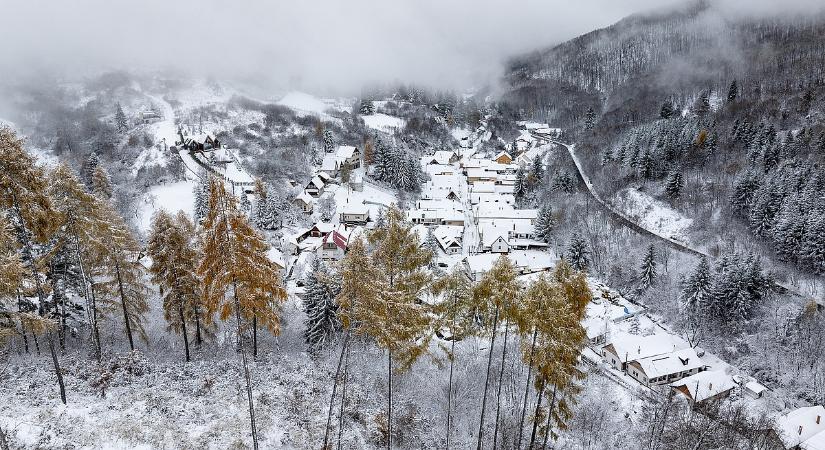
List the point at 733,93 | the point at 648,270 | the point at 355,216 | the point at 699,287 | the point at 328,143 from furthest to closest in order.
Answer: the point at 733,93, the point at 328,143, the point at 355,216, the point at 648,270, the point at 699,287

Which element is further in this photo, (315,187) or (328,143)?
(328,143)

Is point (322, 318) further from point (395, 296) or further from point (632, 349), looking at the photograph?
point (632, 349)

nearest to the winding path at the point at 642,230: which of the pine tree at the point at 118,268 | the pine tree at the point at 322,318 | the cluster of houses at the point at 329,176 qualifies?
the cluster of houses at the point at 329,176

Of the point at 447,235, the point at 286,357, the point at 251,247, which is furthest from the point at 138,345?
the point at 447,235

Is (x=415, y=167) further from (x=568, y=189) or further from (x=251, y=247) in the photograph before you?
(x=251, y=247)

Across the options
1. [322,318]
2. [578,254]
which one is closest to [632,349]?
[578,254]

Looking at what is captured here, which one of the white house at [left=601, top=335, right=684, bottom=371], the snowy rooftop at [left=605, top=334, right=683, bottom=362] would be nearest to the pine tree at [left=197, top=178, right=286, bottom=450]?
the white house at [left=601, top=335, right=684, bottom=371]

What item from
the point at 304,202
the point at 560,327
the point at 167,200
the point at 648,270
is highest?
the point at 560,327
